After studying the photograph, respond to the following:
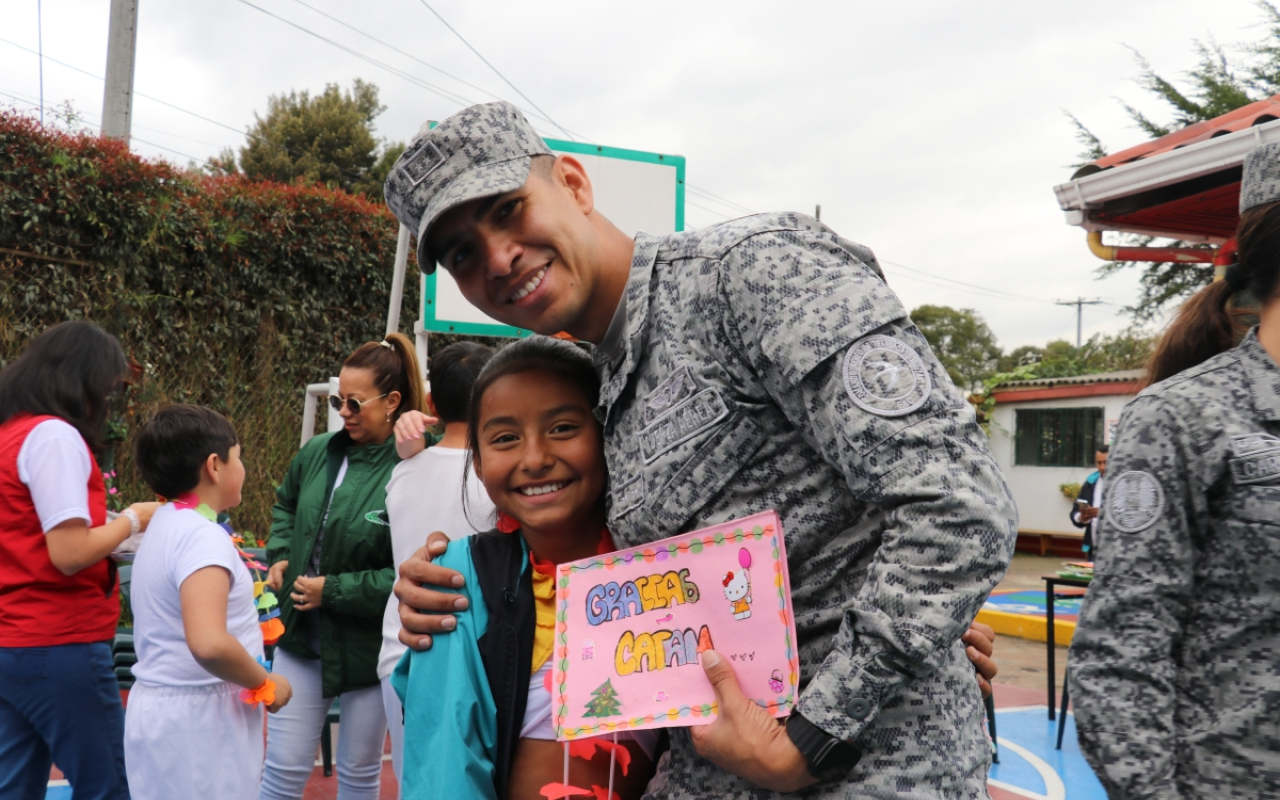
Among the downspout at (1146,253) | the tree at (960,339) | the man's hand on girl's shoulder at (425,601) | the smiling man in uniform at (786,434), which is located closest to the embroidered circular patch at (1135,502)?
the smiling man in uniform at (786,434)

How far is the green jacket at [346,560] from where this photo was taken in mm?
3428

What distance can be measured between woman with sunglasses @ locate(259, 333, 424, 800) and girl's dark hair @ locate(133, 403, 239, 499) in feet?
2.19

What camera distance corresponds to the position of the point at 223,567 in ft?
9.04

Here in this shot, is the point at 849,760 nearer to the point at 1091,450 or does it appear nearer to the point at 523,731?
the point at 523,731

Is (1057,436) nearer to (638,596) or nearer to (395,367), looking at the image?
(395,367)

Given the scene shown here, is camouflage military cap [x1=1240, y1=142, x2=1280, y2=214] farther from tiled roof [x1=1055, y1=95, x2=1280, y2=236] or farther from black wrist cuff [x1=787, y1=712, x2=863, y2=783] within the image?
tiled roof [x1=1055, y1=95, x2=1280, y2=236]

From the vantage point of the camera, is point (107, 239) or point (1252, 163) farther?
point (107, 239)

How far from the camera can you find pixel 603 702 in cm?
133

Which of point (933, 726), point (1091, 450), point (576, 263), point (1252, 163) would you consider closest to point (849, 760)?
point (933, 726)

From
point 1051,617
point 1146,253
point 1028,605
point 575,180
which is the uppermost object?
point 1146,253

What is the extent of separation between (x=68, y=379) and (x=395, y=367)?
3.86 feet

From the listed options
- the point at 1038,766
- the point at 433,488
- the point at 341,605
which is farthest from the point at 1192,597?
the point at 1038,766

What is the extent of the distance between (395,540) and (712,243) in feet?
7.30

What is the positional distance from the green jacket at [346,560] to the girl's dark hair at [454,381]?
1.64ft
